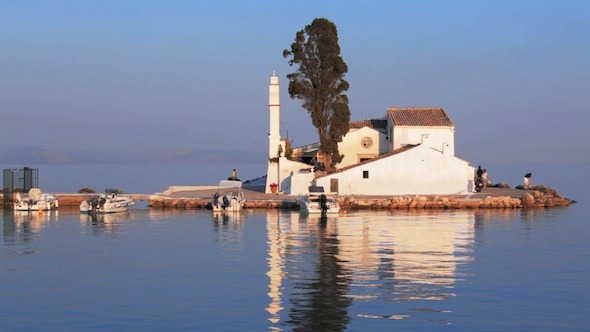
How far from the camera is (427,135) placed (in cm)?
6412

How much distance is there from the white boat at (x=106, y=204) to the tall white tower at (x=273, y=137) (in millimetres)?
10357

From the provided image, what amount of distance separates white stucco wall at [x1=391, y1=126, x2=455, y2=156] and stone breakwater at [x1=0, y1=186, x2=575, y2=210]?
17.6 ft

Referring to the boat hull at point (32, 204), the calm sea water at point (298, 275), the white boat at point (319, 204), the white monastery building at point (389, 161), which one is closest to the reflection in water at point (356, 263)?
the calm sea water at point (298, 275)

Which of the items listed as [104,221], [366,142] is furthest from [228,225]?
[366,142]

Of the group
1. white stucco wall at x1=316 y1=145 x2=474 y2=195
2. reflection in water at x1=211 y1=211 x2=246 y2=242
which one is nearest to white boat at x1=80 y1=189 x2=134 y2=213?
reflection in water at x1=211 y1=211 x2=246 y2=242

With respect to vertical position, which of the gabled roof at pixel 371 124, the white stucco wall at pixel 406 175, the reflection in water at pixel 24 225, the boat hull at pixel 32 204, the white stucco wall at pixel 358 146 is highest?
the gabled roof at pixel 371 124

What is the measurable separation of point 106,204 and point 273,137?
13287 mm

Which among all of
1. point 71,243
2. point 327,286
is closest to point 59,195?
point 71,243

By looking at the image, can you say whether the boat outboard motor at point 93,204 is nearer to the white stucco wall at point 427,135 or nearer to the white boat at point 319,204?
the white boat at point 319,204

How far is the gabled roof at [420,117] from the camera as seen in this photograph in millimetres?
65188

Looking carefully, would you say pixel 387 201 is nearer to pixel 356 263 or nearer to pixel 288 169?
pixel 288 169

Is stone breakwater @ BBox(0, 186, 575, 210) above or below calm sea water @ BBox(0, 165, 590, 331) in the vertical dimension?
above

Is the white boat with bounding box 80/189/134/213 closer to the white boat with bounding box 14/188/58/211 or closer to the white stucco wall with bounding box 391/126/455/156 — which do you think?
the white boat with bounding box 14/188/58/211

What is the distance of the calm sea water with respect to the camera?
2125 centimetres
